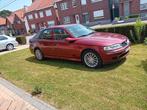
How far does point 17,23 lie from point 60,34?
51.5 meters

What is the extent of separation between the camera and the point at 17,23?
56219mm

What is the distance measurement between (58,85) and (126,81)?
1974 millimetres

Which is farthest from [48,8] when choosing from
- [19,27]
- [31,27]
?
[19,27]

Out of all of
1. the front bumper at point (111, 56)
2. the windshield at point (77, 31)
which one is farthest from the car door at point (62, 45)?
the front bumper at point (111, 56)

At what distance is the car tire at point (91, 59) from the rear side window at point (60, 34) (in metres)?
1.20

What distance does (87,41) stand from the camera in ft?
22.3

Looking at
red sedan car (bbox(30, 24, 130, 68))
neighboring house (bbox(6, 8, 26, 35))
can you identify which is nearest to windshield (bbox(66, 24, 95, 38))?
red sedan car (bbox(30, 24, 130, 68))

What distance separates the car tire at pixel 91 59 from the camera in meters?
6.63

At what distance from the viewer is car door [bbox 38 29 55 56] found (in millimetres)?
8292

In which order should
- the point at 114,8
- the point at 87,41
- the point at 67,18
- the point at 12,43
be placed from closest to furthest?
the point at 87,41 < the point at 12,43 < the point at 114,8 < the point at 67,18

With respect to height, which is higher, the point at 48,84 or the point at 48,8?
the point at 48,8

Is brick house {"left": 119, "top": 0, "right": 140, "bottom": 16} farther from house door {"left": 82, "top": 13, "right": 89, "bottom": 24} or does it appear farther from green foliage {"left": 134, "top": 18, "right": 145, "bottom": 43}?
green foliage {"left": 134, "top": 18, "right": 145, "bottom": 43}

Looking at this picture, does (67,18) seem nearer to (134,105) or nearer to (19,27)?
(19,27)

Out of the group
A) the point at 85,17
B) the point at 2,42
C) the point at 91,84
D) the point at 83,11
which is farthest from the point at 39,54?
the point at 85,17
